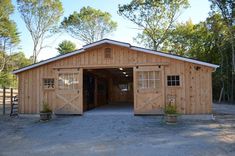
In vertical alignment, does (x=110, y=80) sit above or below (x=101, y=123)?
above

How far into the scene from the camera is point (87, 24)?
3397 centimetres

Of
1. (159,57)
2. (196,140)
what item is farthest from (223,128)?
(159,57)

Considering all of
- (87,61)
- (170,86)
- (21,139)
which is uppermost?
(87,61)

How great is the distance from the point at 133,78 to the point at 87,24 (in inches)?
855

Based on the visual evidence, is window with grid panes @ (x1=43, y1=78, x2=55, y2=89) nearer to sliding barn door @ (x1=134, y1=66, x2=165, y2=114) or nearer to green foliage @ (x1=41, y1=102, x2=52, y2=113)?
green foliage @ (x1=41, y1=102, x2=52, y2=113)

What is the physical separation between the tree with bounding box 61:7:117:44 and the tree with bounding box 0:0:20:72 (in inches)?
233

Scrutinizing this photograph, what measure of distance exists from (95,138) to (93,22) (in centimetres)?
2731

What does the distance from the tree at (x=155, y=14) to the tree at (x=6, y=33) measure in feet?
39.1

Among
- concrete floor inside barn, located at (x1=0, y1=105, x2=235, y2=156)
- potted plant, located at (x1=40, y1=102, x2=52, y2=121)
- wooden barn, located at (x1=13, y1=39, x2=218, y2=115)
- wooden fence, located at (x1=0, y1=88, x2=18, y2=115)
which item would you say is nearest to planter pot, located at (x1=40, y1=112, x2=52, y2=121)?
potted plant, located at (x1=40, y1=102, x2=52, y2=121)

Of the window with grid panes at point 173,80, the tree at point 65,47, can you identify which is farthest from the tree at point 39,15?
the window with grid panes at point 173,80

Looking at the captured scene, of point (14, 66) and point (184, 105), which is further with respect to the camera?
point (14, 66)

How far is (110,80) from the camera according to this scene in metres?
25.8

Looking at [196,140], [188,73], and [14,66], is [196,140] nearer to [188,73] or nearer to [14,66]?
[188,73]

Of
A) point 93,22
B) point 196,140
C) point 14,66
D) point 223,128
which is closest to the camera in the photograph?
point 196,140
